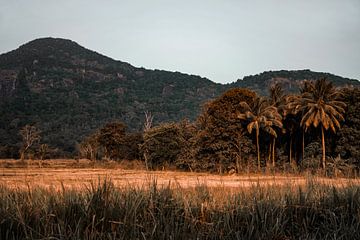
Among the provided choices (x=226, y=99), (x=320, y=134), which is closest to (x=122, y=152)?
(x=226, y=99)

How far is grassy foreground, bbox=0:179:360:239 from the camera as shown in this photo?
4500mm

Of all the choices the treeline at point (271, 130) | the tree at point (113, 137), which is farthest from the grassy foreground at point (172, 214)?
the tree at point (113, 137)

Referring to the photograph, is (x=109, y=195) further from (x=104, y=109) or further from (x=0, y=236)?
(x=104, y=109)

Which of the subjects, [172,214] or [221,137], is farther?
[221,137]

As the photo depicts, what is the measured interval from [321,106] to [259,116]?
335 inches

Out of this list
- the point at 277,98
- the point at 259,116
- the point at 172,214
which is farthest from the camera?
the point at 277,98

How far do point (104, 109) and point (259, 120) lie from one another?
127198 mm

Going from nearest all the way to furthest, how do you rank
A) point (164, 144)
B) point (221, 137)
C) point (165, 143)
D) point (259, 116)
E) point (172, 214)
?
point (172, 214)
point (221, 137)
point (259, 116)
point (164, 144)
point (165, 143)

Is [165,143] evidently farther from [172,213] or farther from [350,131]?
[172,213]

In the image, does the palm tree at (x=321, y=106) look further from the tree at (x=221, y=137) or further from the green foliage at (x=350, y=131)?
the tree at (x=221, y=137)

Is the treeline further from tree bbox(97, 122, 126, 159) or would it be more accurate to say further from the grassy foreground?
the grassy foreground

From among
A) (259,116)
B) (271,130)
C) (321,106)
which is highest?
(321,106)

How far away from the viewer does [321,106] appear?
54.6m

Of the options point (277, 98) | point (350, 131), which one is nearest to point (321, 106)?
point (350, 131)
